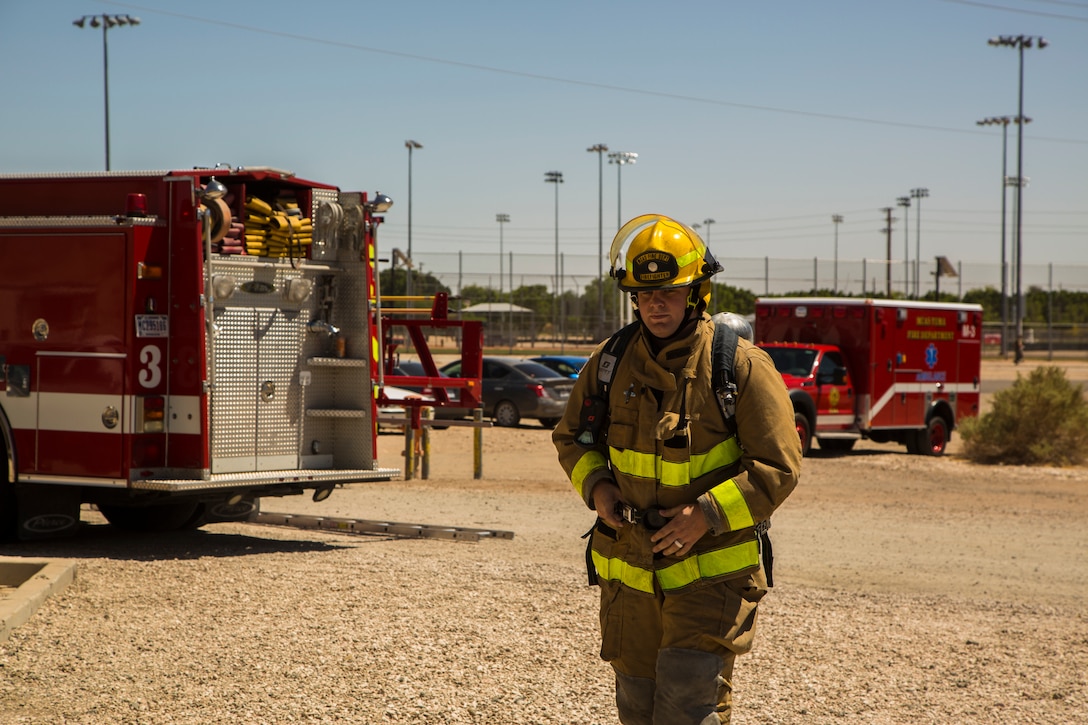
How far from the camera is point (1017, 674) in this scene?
6.14m

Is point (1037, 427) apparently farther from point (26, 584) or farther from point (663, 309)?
point (663, 309)

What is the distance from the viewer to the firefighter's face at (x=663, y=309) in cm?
386

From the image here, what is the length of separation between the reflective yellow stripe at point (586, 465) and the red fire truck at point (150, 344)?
5.49 metres

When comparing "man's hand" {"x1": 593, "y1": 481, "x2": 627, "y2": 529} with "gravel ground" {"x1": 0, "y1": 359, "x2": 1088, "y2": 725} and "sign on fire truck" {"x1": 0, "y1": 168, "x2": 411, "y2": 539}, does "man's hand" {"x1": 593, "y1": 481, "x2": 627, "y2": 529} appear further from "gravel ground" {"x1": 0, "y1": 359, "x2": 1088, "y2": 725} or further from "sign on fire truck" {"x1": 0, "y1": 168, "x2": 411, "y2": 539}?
"sign on fire truck" {"x1": 0, "y1": 168, "x2": 411, "y2": 539}

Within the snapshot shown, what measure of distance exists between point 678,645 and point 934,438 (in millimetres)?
18300

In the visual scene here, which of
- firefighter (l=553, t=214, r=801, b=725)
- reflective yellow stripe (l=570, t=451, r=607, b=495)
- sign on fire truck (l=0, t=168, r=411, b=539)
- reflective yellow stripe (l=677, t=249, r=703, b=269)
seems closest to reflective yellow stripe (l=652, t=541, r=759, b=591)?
firefighter (l=553, t=214, r=801, b=725)

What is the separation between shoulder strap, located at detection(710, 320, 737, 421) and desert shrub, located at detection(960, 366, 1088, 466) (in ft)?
52.6

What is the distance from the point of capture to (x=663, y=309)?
152 inches

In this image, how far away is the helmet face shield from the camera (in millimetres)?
3828

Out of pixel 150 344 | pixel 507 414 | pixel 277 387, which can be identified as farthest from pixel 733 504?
pixel 507 414

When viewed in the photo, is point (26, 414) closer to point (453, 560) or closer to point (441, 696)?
point (453, 560)

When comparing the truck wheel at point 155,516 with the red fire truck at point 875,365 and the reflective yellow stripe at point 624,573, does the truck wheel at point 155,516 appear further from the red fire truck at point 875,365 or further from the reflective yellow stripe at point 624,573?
the red fire truck at point 875,365

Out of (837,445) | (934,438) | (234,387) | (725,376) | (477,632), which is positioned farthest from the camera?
(837,445)

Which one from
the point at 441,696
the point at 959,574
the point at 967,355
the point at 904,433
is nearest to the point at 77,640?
the point at 441,696
